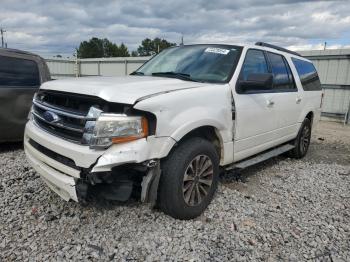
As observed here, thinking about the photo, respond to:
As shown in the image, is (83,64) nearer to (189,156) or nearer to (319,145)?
(319,145)

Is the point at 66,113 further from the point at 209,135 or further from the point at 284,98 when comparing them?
the point at 284,98

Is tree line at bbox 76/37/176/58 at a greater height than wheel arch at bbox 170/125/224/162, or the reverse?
tree line at bbox 76/37/176/58

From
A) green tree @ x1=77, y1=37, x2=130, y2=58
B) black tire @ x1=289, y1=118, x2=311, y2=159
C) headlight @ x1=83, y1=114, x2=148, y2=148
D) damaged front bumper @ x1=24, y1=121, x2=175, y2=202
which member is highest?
green tree @ x1=77, y1=37, x2=130, y2=58

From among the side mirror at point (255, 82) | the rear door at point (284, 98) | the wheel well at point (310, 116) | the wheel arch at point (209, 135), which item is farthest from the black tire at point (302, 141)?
the wheel arch at point (209, 135)

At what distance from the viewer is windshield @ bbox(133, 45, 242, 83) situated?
13.0ft

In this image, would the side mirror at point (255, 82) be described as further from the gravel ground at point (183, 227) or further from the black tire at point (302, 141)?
the black tire at point (302, 141)

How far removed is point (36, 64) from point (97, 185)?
3.99 m

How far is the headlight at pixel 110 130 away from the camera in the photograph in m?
2.77

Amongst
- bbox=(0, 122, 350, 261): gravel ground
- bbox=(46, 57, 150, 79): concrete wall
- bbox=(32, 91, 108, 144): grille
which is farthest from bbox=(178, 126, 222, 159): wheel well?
bbox=(46, 57, 150, 79): concrete wall

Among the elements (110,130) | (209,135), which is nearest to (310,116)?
(209,135)

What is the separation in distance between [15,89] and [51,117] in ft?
9.56

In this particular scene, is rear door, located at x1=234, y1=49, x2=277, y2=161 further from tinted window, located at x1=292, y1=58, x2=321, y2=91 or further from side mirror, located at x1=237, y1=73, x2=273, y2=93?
tinted window, located at x1=292, y1=58, x2=321, y2=91

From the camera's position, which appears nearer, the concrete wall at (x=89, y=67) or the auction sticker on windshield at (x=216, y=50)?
the auction sticker on windshield at (x=216, y=50)

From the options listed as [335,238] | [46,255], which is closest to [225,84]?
[335,238]
